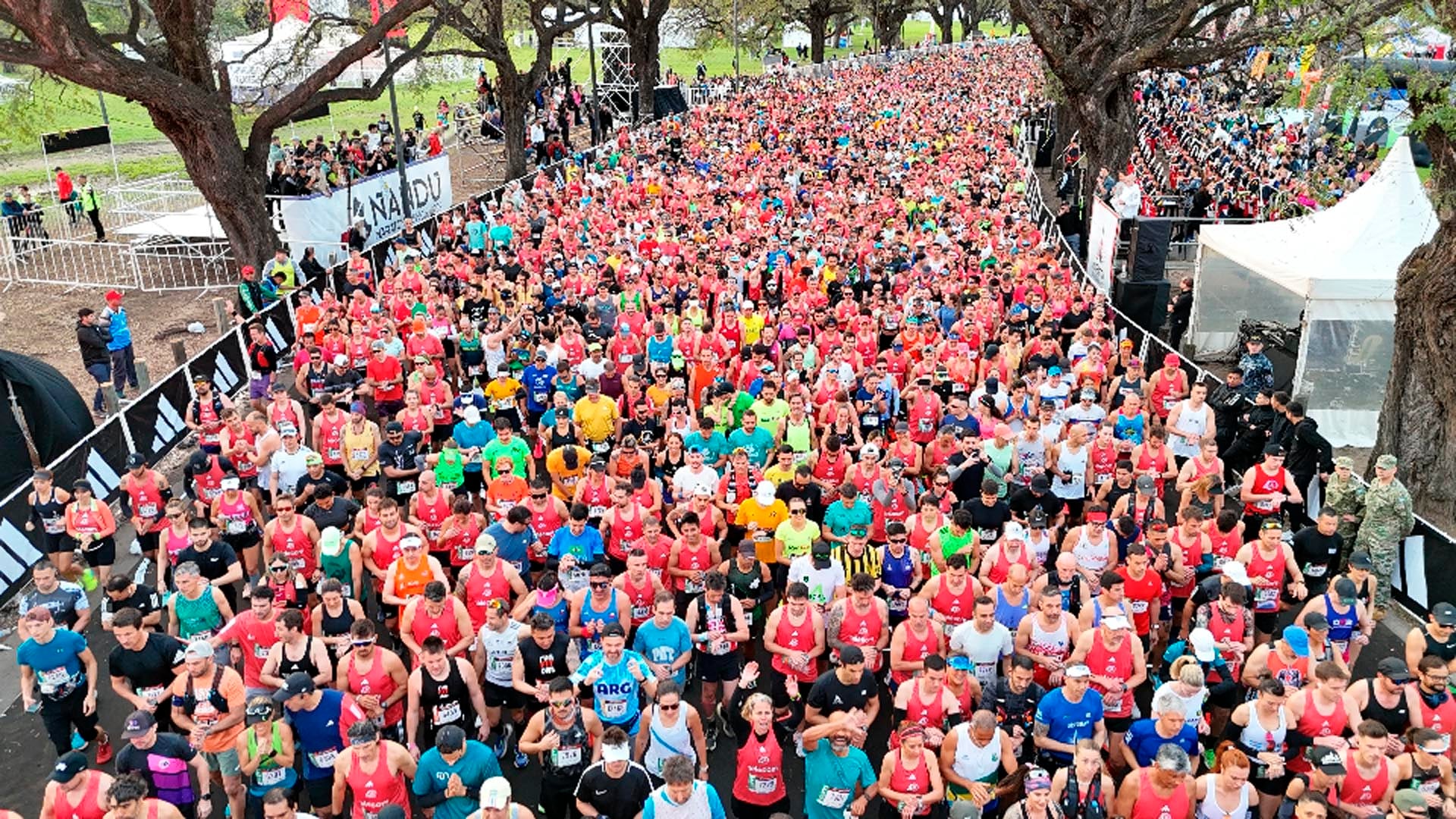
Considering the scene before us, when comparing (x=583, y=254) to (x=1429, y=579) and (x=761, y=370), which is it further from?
(x=1429, y=579)

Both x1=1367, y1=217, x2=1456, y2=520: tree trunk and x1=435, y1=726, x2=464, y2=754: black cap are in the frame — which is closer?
x1=435, y1=726, x2=464, y2=754: black cap

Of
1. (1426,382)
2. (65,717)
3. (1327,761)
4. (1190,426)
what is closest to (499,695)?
(65,717)

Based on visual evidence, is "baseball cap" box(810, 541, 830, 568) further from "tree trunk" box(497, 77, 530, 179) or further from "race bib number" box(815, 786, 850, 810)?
"tree trunk" box(497, 77, 530, 179)

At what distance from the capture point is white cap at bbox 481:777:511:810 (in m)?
5.50

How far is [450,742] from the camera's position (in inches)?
237

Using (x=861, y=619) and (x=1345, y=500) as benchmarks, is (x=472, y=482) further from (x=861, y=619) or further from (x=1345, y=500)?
(x=1345, y=500)

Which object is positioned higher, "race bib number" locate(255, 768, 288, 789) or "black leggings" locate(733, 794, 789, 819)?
"race bib number" locate(255, 768, 288, 789)

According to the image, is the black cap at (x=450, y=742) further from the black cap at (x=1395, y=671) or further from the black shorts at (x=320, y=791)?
the black cap at (x=1395, y=671)

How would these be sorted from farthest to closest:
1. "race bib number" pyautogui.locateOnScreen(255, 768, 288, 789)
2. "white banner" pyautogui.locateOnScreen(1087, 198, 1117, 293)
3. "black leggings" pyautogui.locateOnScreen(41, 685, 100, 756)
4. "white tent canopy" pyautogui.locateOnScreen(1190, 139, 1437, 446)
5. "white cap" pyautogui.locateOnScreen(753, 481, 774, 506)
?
"white banner" pyautogui.locateOnScreen(1087, 198, 1117, 293)
"white tent canopy" pyautogui.locateOnScreen(1190, 139, 1437, 446)
"white cap" pyautogui.locateOnScreen(753, 481, 774, 506)
"black leggings" pyautogui.locateOnScreen(41, 685, 100, 756)
"race bib number" pyautogui.locateOnScreen(255, 768, 288, 789)

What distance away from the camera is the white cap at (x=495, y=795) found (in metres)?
5.50

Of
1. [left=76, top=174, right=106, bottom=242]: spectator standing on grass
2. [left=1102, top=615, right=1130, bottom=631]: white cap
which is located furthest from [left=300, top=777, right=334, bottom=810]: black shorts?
[left=76, top=174, right=106, bottom=242]: spectator standing on grass

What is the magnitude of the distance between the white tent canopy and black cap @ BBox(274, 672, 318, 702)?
40.7 ft

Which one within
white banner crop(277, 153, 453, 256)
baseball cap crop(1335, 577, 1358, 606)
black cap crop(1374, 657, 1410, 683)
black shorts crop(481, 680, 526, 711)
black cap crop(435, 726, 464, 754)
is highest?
white banner crop(277, 153, 453, 256)

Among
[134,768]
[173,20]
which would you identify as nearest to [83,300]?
[173,20]
